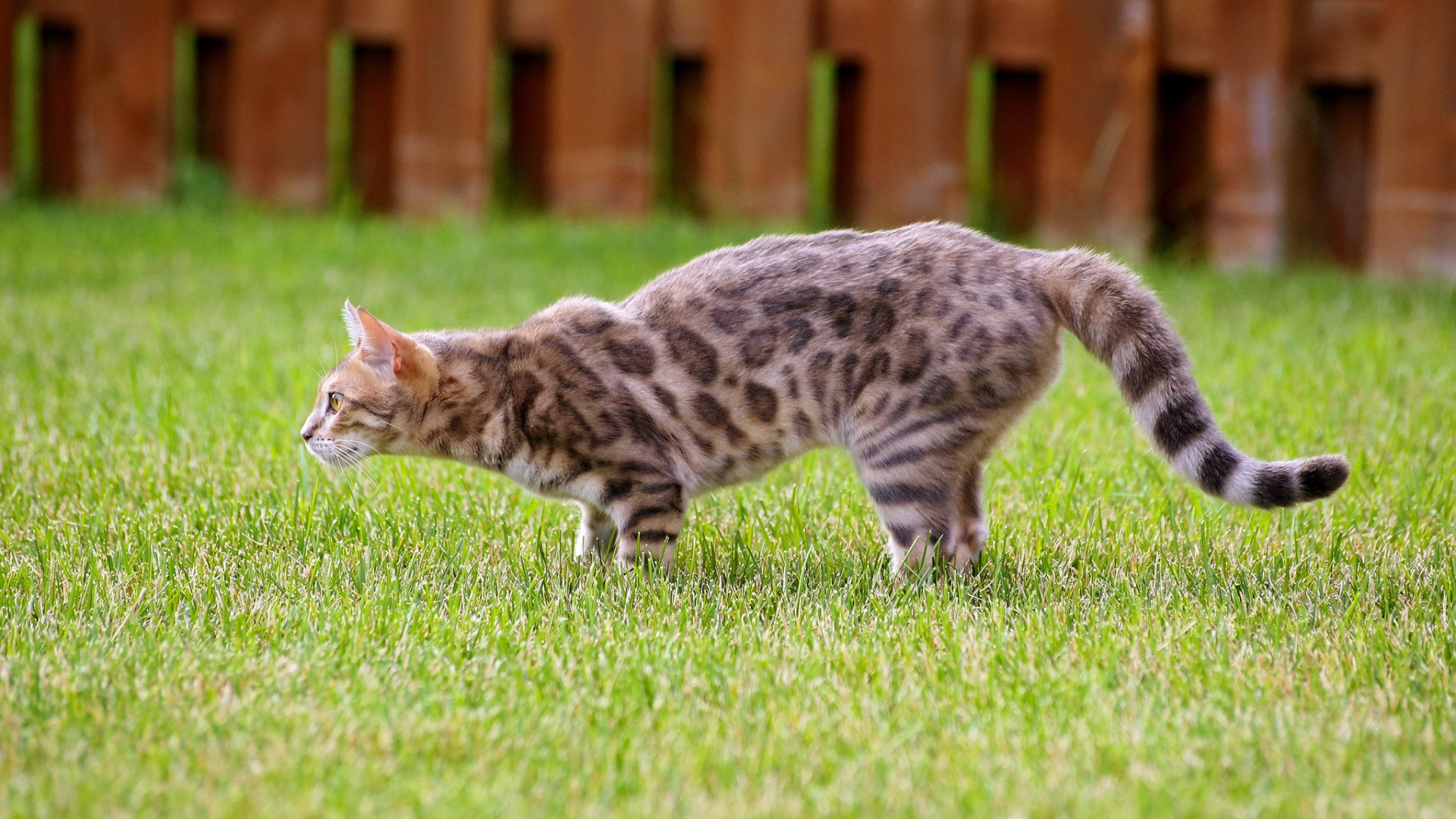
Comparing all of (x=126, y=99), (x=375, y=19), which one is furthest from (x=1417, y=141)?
(x=126, y=99)

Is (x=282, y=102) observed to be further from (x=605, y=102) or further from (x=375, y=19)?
(x=605, y=102)

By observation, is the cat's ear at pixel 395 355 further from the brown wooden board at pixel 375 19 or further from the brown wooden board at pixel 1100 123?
the brown wooden board at pixel 1100 123

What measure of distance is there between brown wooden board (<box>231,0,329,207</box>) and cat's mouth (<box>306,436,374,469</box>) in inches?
189

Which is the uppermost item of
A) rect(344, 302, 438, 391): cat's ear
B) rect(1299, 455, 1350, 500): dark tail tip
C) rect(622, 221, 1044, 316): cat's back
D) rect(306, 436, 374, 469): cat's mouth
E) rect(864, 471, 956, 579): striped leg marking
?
rect(622, 221, 1044, 316): cat's back

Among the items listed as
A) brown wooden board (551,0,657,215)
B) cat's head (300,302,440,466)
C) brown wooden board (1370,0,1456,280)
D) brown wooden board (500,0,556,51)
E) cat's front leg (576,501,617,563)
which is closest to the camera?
cat's head (300,302,440,466)

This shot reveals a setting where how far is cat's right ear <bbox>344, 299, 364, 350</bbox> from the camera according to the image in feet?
12.9

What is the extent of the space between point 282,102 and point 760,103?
2.67 meters

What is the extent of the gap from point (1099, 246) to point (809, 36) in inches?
73.7

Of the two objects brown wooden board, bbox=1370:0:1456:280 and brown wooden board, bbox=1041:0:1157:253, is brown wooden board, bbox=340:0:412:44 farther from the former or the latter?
brown wooden board, bbox=1370:0:1456:280

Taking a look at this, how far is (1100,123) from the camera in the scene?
25.7 feet

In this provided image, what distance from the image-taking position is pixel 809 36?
7895 millimetres

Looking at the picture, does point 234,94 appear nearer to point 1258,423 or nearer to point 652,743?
point 1258,423

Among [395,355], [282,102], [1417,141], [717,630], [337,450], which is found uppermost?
[282,102]

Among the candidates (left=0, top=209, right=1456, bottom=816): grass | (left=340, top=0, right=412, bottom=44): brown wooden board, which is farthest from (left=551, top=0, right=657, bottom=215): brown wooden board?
(left=0, top=209, right=1456, bottom=816): grass
